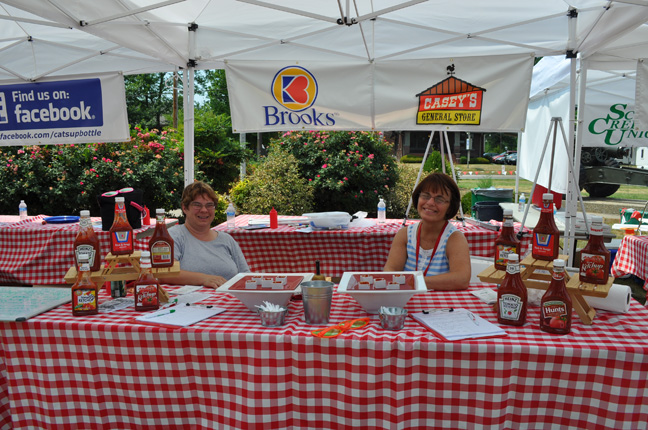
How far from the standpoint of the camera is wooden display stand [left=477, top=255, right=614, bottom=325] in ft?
5.80

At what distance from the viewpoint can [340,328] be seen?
5.73 ft

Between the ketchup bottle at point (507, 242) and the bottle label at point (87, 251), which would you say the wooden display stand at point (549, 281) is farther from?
the bottle label at point (87, 251)

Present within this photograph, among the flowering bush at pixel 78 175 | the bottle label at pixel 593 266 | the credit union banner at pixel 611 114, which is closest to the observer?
the bottle label at pixel 593 266

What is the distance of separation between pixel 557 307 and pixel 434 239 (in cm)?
98

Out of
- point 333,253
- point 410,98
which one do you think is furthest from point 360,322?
point 410,98

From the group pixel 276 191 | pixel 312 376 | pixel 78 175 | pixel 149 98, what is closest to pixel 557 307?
pixel 312 376

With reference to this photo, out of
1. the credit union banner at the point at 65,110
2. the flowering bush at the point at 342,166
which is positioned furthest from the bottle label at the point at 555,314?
the flowering bush at the point at 342,166

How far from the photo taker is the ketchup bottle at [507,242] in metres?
1.96

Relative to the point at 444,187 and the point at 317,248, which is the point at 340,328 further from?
the point at 317,248

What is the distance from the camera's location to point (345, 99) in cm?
441

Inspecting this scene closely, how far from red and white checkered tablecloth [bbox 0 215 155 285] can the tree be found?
814 inches

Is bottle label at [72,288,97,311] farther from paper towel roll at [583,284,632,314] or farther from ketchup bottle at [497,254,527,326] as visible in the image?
paper towel roll at [583,284,632,314]

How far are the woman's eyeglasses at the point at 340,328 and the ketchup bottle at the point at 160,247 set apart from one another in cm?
78

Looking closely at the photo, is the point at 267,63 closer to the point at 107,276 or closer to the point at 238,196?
the point at 107,276
